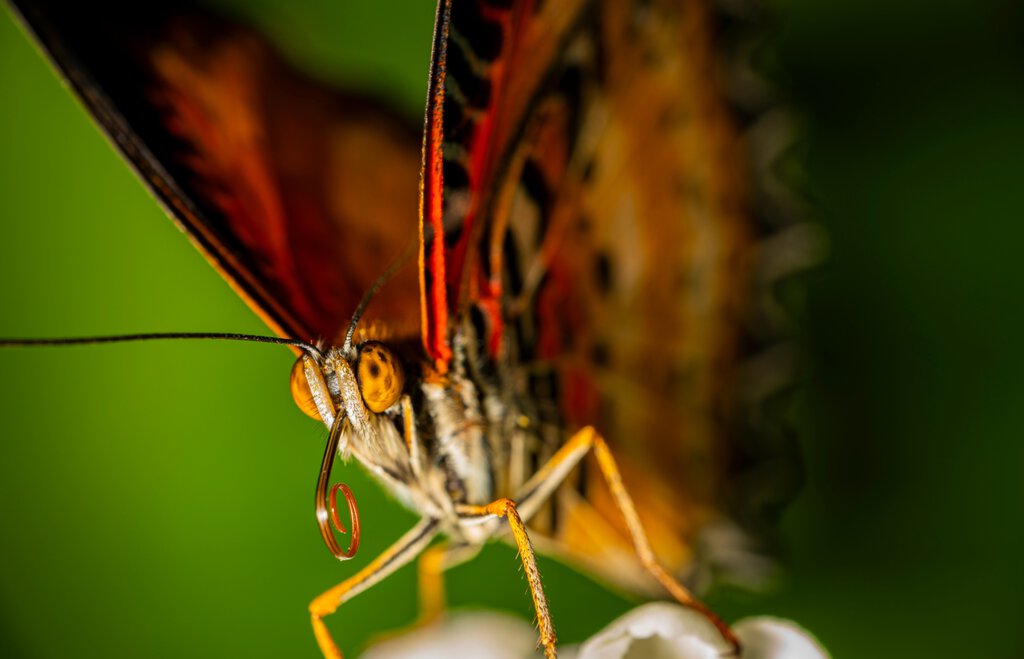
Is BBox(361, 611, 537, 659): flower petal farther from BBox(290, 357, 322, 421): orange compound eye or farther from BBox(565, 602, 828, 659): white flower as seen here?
BBox(290, 357, 322, 421): orange compound eye

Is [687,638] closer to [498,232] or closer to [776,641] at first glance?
[776,641]

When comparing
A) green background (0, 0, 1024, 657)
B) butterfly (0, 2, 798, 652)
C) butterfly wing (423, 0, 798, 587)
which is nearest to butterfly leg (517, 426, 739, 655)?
butterfly (0, 2, 798, 652)

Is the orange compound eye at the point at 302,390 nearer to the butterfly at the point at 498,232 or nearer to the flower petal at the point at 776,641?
the butterfly at the point at 498,232

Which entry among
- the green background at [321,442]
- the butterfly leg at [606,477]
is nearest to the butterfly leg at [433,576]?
the green background at [321,442]

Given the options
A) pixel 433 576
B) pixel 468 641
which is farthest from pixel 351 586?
pixel 433 576

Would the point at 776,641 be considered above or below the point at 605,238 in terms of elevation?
below

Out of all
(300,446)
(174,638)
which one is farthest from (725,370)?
(174,638)
